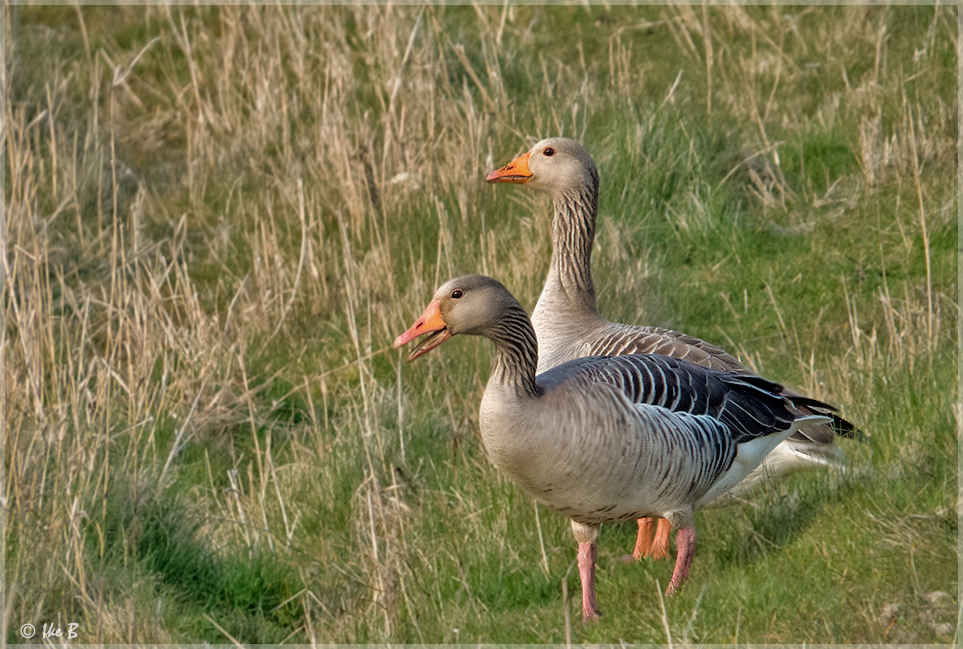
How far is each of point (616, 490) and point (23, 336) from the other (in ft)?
8.47

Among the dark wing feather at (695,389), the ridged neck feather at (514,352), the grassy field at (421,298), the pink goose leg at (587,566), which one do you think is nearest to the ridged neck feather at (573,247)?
the grassy field at (421,298)

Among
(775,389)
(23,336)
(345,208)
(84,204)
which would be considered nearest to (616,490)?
(775,389)

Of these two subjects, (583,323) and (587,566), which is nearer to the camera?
(587,566)

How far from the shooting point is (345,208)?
26.3 ft

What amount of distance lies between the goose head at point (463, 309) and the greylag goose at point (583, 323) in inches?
45.2

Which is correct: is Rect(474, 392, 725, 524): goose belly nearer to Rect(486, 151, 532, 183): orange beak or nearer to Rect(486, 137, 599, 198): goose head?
Rect(486, 137, 599, 198): goose head

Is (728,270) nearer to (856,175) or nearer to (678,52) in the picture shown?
(856,175)

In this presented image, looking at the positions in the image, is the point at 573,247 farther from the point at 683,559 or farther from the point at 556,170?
the point at 683,559

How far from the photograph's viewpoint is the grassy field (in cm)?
420

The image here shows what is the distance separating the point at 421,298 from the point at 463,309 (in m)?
2.65

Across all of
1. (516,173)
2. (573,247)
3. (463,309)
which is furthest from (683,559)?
(516,173)

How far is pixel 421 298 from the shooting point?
21.9 feet

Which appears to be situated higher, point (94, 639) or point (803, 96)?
point (803, 96)

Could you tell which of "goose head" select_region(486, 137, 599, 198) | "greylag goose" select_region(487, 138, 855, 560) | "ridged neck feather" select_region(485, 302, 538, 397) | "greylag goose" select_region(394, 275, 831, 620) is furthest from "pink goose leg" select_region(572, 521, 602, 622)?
"goose head" select_region(486, 137, 599, 198)
